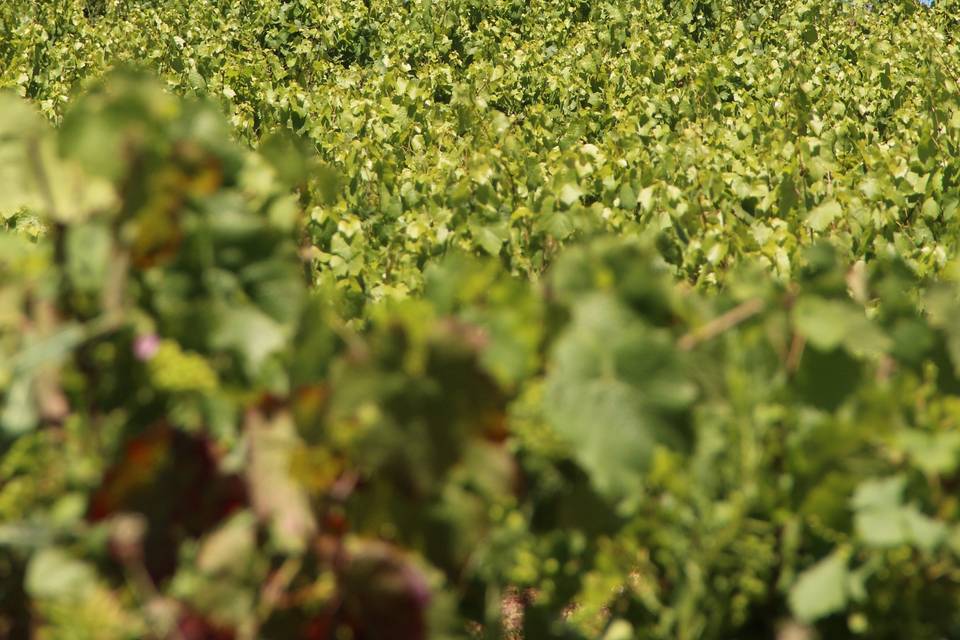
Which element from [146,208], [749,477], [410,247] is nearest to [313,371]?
[146,208]

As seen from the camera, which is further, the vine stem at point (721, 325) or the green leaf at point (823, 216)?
Answer: the green leaf at point (823, 216)

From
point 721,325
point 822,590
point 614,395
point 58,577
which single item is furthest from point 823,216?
point 58,577

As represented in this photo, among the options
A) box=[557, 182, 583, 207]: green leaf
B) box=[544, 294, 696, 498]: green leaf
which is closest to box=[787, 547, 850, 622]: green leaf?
box=[544, 294, 696, 498]: green leaf

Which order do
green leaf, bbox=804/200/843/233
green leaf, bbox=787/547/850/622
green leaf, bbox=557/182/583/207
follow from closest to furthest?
green leaf, bbox=787/547/850/622 → green leaf, bbox=557/182/583/207 → green leaf, bbox=804/200/843/233

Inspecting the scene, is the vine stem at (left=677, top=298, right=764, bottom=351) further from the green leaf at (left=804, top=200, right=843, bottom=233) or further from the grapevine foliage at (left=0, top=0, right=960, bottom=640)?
the green leaf at (left=804, top=200, right=843, bottom=233)

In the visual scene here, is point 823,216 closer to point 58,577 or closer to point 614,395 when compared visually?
point 614,395

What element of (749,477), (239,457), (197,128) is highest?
(197,128)

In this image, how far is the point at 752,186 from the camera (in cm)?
514

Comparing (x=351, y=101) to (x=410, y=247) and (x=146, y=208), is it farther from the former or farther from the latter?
(x=146, y=208)

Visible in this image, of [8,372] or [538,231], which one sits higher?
[538,231]

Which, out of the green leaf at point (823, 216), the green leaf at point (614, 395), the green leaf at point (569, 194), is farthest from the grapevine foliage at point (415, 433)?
the green leaf at point (823, 216)

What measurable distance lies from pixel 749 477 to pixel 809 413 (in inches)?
4.6

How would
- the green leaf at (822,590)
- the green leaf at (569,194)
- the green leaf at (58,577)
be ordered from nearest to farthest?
1. the green leaf at (58,577)
2. the green leaf at (822,590)
3. the green leaf at (569,194)

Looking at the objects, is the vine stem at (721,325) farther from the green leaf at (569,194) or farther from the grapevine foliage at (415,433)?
the green leaf at (569,194)
